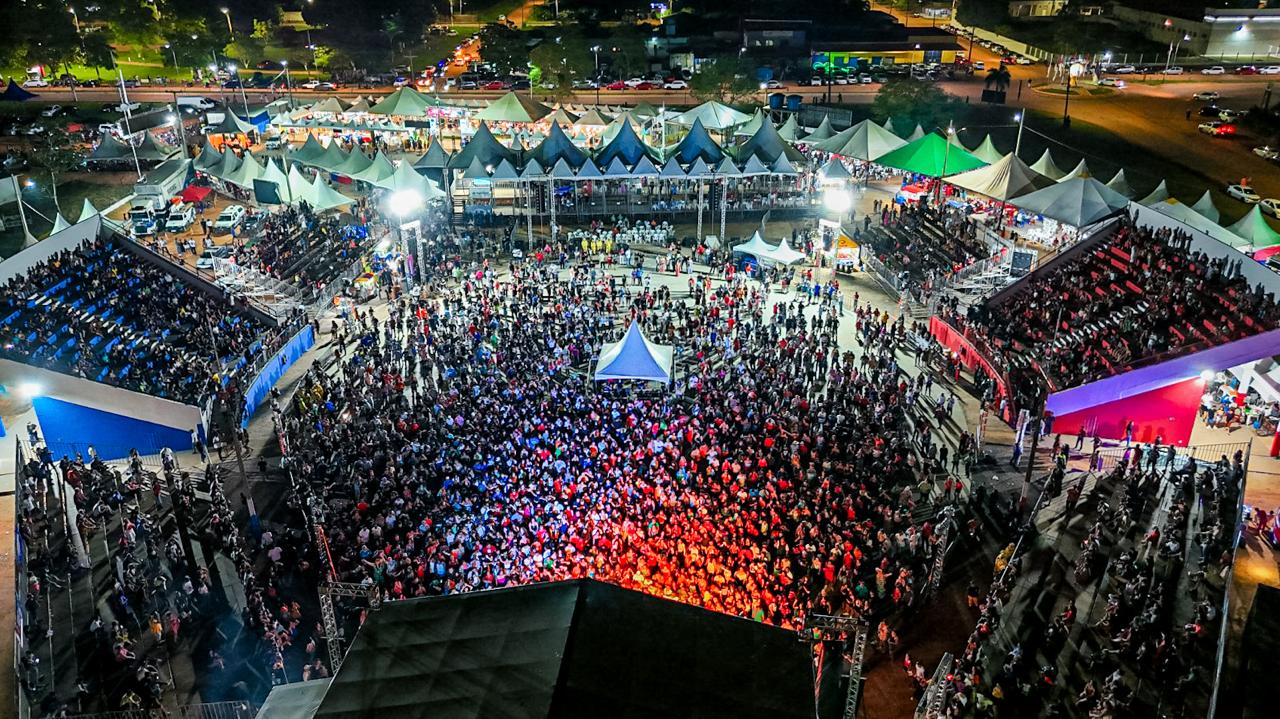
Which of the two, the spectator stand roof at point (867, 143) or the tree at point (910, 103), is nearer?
the spectator stand roof at point (867, 143)

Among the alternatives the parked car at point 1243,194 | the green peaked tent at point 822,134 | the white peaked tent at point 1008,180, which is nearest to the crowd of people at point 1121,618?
the white peaked tent at point 1008,180

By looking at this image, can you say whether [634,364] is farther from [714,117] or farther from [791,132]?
[714,117]

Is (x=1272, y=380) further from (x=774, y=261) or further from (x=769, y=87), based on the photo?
Result: (x=769, y=87)

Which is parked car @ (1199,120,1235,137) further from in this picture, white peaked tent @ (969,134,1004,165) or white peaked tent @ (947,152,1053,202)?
white peaked tent @ (947,152,1053,202)

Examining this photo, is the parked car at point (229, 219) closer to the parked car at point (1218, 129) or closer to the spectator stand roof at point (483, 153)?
the spectator stand roof at point (483, 153)

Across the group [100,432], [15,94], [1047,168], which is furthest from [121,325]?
[15,94]

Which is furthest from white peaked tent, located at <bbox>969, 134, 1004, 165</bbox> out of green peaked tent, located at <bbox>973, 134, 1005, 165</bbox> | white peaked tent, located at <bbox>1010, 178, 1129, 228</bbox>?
white peaked tent, located at <bbox>1010, 178, 1129, 228</bbox>
